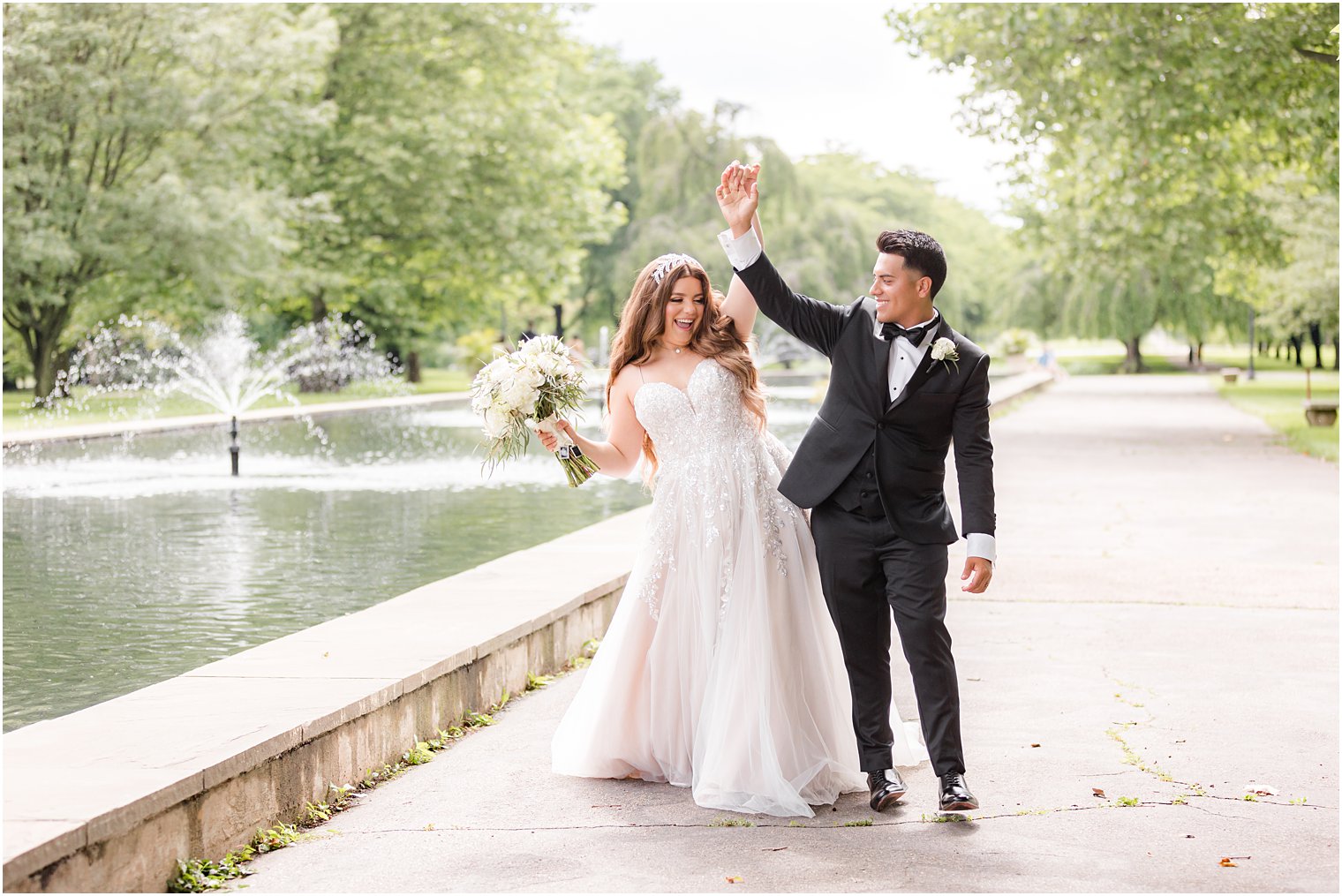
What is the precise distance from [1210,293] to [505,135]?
31.3m

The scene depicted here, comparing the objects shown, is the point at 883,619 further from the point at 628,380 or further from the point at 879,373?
the point at 628,380

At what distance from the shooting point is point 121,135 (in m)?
32.4

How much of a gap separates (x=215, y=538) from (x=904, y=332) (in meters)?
8.81

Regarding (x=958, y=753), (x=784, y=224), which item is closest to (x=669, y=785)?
(x=958, y=753)

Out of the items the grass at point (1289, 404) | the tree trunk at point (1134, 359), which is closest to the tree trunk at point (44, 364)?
the grass at point (1289, 404)

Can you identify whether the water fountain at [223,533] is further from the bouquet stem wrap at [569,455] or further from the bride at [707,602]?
the bride at [707,602]

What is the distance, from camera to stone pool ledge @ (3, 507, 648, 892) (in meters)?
4.02

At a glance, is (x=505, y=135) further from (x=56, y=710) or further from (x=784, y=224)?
(x=56, y=710)

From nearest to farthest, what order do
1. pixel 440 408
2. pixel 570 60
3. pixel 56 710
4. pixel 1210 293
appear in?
pixel 56 710
pixel 440 408
pixel 570 60
pixel 1210 293

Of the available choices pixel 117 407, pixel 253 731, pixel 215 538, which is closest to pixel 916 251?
pixel 253 731

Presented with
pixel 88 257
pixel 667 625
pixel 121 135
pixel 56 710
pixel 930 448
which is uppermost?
pixel 121 135

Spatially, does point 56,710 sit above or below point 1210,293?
below

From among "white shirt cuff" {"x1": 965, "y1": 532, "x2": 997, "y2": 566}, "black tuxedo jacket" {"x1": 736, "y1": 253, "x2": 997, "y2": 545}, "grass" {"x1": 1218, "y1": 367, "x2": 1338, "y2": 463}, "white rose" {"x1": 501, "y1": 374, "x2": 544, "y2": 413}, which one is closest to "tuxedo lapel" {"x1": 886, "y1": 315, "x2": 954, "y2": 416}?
"black tuxedo jacket" {"x1": 736, "y1": 253, "x2": 997, "y2": 545}

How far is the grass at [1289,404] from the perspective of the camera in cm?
2302
